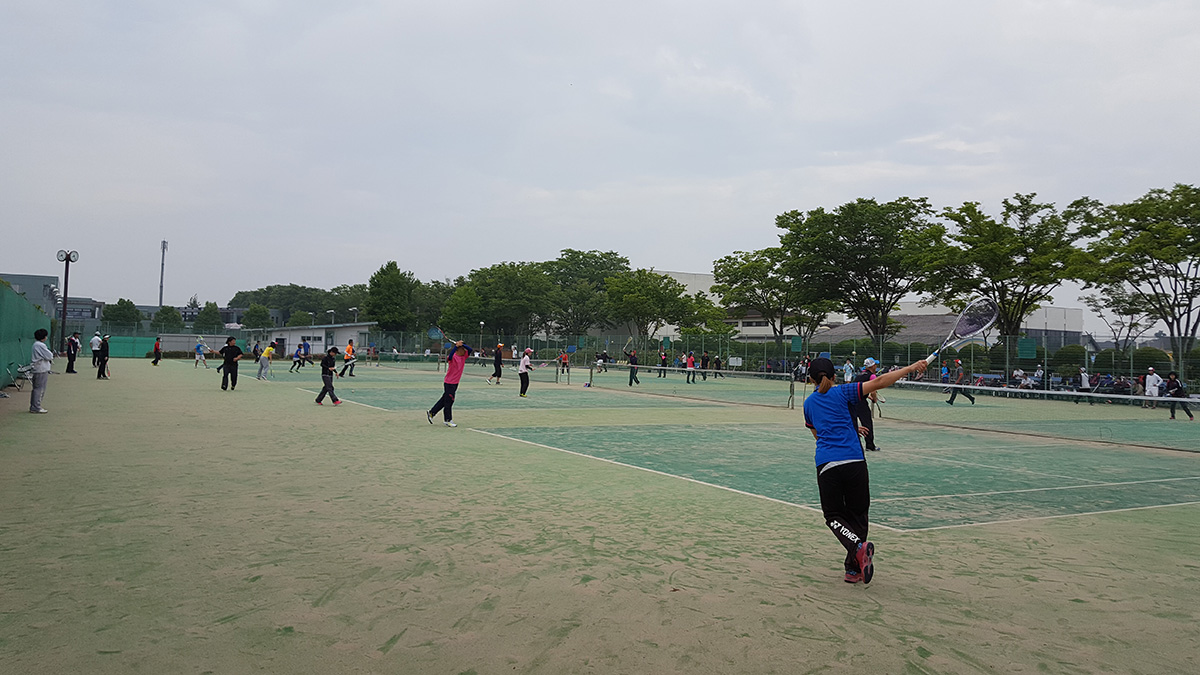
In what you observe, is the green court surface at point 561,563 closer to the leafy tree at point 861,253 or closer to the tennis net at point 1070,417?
the tennis net at point 1070,417

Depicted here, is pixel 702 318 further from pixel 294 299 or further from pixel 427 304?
pixel 294 299

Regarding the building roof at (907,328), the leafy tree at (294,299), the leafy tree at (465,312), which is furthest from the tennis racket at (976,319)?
the leafy tree at (294,299)

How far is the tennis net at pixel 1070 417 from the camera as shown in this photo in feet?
59.6

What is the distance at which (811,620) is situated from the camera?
16.2 feet

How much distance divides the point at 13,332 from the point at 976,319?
23495 mm

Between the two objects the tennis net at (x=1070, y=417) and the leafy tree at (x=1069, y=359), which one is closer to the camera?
the tennis net at (x=1070, y=417)

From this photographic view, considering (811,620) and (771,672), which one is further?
(811,620)

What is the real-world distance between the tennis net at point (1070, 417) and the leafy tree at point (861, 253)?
563 inches

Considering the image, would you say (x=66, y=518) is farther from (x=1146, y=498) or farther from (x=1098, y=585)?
(x=1146, y=498)

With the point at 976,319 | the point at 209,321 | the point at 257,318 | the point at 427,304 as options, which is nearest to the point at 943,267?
the point at 976,319

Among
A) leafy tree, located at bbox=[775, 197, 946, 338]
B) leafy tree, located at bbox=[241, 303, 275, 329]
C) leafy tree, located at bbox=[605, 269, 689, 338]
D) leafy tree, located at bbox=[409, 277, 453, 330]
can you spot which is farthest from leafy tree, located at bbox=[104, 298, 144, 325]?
leafy tree, located at bbox=[775, 197, 946, 338]

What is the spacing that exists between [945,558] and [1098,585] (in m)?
1.07

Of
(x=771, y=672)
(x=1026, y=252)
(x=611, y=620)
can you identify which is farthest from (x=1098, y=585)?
(x=1026, y=252)

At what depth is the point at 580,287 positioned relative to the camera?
86.1 meters
